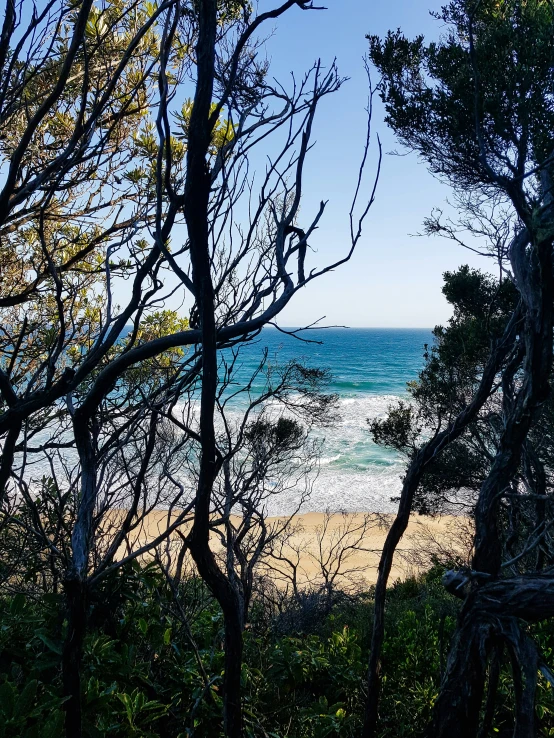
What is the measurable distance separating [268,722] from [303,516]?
15.4 m

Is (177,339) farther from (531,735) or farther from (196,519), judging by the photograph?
(531,735)

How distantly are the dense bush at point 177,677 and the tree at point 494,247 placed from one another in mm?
273

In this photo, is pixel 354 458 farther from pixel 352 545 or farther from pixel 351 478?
pixel 352 545

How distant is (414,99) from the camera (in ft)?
17.0

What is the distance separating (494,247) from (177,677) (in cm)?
364

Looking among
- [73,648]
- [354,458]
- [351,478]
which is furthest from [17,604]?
[354,458]

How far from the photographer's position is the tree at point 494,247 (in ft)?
5.82

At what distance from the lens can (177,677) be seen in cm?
259

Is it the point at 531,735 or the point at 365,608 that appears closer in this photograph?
the point at 531,735

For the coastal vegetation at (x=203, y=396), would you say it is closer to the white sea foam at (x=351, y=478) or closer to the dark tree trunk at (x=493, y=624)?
the dark tree trunk at (x=493, y=624)

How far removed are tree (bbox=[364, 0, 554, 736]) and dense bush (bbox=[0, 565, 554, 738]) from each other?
0.90 feet

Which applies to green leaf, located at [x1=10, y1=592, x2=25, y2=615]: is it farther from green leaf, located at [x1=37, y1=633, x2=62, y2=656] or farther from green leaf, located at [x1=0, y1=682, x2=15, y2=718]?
green leaf, located at [x1=0, y1=682, x2=15, y2=718]

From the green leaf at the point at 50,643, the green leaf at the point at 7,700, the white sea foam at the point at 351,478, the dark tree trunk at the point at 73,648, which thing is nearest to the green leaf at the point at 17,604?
the green leaf at the point at 50,643

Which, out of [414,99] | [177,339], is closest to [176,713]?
[177,339]
